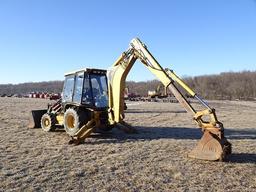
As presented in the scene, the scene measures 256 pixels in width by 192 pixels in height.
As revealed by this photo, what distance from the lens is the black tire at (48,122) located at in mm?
14891

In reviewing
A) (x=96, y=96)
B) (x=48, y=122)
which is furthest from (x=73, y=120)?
(x=48, y=122)

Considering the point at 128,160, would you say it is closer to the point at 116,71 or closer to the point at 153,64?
the point at 153,64

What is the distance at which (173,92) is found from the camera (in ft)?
36.0

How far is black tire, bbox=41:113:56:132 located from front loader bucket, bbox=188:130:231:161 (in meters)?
6.70

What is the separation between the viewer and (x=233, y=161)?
9.55 meters

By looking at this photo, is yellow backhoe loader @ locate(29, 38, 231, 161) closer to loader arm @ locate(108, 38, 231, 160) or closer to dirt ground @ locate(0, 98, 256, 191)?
loader arm @ locate(108, 38, 231, 160)

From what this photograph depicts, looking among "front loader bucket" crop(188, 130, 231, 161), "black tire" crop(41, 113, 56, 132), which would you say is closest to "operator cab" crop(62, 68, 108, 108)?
"black tire" crop(41, 113, 56, 132)

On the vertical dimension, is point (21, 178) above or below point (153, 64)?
below

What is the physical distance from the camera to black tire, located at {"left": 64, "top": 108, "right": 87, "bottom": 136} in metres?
13.1

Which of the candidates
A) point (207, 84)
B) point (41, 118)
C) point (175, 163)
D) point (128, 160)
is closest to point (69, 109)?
point (41, 118)

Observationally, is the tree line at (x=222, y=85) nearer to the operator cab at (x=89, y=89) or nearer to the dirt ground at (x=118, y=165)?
the operator cab at (x=89, y=89)

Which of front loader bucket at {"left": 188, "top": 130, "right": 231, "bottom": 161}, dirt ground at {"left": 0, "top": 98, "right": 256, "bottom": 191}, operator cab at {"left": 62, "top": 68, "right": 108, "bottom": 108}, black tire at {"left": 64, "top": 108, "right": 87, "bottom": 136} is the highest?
operator cab at {"left": 62, "top": 68, "right": 108, "bottom": 108}

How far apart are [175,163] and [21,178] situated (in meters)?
3.58

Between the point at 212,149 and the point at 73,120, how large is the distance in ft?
19.0
